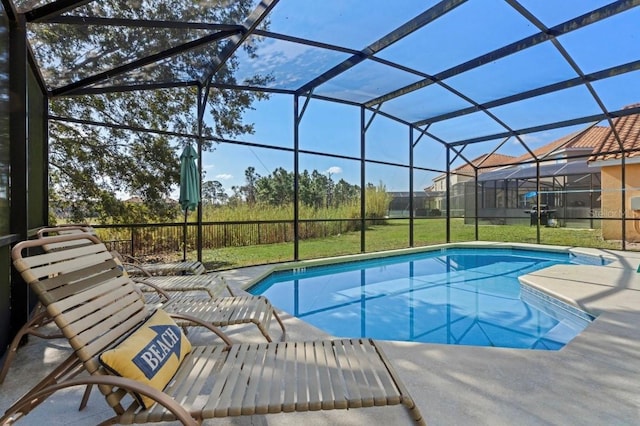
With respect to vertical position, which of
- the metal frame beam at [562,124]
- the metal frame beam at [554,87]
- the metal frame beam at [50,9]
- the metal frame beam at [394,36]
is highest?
the metal frame beam at [394,36]

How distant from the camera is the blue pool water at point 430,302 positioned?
384 cm

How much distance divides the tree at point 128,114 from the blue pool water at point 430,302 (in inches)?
145

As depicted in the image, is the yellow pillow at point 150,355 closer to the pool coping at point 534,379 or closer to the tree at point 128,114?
the pool coping at point 534,379

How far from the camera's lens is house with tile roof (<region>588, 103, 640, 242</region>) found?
862cm

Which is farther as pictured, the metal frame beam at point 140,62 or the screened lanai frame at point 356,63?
the metal frame beam at point 140,62

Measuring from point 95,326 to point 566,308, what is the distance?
502 centimetres

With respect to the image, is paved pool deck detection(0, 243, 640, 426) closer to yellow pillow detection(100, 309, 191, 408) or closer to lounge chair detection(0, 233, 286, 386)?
lounge chair detection(0, 233, 286, 386)

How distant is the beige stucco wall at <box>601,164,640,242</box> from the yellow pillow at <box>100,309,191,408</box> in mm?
11490

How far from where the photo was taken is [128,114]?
708 cm

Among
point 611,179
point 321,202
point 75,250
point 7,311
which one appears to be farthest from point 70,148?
point 611,179

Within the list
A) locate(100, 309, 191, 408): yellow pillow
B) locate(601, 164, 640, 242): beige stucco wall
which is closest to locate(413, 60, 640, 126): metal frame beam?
locate(601, 164, 640, 242): beige stucco wall

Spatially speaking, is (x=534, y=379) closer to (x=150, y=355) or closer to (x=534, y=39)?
(x=150, y=355)

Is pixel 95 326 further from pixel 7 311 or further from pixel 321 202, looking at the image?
pixel 321 202

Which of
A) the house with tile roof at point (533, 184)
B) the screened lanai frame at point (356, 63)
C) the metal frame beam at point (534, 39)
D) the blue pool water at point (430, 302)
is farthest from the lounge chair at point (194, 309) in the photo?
the house with tile roof at point (533, 184)
